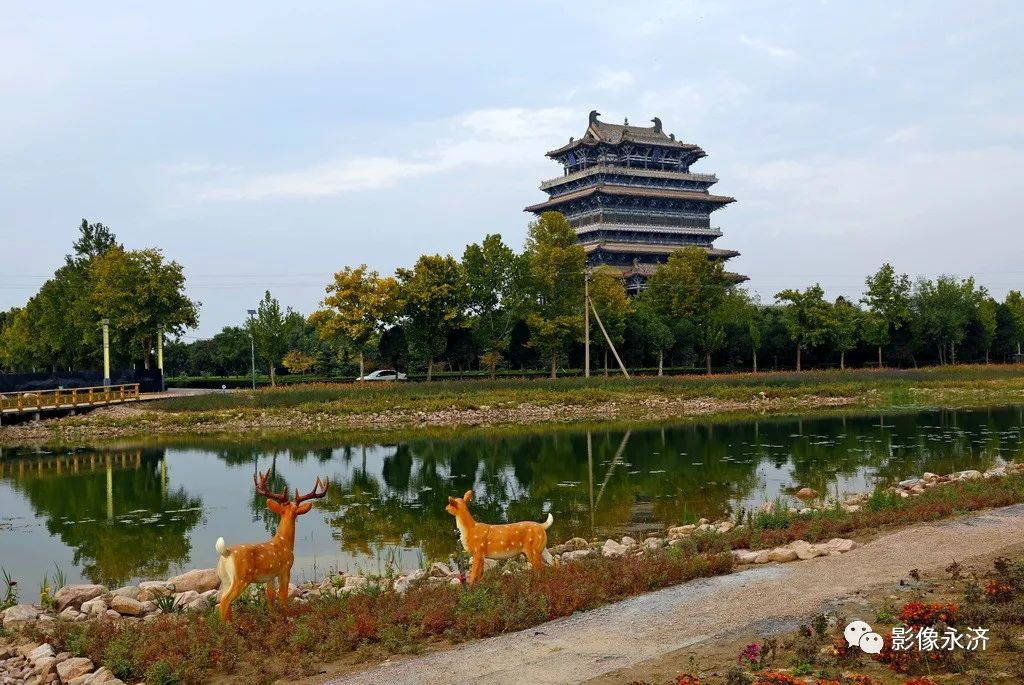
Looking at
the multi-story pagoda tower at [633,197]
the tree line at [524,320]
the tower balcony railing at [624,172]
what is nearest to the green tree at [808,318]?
the tree line at [524,320]

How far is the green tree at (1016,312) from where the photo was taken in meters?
72.8

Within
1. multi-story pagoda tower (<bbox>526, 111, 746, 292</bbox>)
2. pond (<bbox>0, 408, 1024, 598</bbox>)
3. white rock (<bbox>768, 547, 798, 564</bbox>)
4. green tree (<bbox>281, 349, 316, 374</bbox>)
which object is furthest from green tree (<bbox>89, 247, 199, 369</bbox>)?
white rock (<bbox>768, 547, 798, 564</bbox>)

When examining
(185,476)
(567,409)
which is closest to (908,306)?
(567,409)

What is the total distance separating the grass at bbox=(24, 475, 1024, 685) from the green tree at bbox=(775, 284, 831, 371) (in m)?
51.9

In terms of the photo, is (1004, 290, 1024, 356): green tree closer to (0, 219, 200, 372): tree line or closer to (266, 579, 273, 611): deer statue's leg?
(0, 219, 200, 372): tree line

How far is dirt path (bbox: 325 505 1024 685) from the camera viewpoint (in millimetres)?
6988

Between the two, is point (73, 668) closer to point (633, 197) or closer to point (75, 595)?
point (75, 595)

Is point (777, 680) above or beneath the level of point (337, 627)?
above

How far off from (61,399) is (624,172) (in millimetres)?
51230

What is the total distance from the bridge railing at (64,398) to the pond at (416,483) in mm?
9864

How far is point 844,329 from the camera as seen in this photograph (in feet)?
197

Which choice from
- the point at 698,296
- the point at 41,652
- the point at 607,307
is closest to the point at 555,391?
the point at 607,307

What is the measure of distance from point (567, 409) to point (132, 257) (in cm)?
2760

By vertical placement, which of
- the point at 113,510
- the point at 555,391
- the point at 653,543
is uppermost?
the point at 555,391
